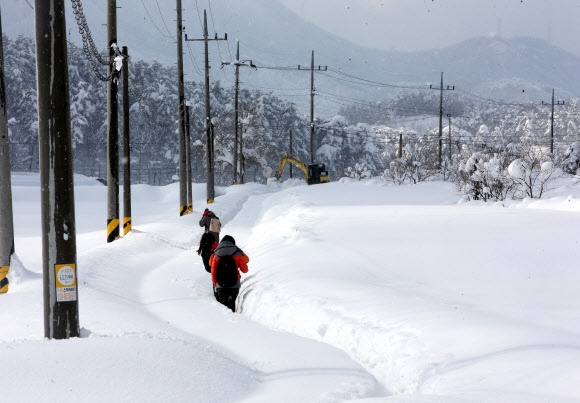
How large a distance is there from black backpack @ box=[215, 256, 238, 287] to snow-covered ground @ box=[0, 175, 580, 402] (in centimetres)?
37

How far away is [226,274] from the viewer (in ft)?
31.2

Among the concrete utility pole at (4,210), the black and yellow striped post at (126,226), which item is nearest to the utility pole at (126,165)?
the black and yellow striped post at (126,226)

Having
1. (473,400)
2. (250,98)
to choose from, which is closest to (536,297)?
(473,400)

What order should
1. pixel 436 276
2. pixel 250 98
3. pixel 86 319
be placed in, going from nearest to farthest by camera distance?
pixel 86 319 < pixel 436 276 < pixel 250 98

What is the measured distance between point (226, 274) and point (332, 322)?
312 cm

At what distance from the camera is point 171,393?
13.5ft

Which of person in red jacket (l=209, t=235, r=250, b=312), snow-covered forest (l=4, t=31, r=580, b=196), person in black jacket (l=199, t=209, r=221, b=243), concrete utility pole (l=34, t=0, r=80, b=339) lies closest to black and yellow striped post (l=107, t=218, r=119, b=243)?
person in black jacket (l=199, t=209, r=221, b=243)

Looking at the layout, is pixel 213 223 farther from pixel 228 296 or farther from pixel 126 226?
pixel 126 226

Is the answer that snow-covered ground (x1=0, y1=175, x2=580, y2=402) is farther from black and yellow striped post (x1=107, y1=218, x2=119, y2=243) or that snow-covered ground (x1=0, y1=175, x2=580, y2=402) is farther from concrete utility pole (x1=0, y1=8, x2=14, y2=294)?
black and yellow striped post (x1=107, y1=218, x2=119, y2=243)

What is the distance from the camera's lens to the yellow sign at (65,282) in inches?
229

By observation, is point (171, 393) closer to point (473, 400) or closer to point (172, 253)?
point (473, 400)

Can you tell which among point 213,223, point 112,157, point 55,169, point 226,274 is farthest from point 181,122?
point 55,169

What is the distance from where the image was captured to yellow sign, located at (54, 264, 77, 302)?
19.1ft

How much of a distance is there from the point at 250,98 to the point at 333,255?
8799 cm
